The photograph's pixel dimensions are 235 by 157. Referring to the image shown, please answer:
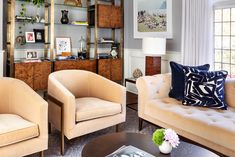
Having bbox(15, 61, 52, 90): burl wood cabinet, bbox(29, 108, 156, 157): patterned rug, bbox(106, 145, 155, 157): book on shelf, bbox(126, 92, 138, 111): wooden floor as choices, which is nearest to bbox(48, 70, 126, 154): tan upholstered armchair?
bbox(29, 108, 156, 157): patterned rug

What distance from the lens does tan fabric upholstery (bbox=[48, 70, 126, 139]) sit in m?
2.57

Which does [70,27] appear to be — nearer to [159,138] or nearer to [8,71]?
[8,71]

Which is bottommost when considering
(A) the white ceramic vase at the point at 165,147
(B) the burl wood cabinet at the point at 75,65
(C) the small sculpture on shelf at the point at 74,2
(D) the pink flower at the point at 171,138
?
(A) the white ceramic vase at the point at 165,147

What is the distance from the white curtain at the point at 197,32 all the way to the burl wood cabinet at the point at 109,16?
151cm

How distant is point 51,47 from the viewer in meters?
4.24

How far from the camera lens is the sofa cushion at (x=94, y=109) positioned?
2644 mm

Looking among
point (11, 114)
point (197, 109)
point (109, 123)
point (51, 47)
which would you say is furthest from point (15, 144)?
point (51, 47)

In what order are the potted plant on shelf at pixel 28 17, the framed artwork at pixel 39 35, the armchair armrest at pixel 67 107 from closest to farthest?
the armchair armrest at pixel 67 107, the potted plant on shelf at pixel 28 17, the framed artwork at pixel 39 35

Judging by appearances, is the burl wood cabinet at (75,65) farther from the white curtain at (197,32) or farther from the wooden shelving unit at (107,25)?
the white curtain at (197,32)

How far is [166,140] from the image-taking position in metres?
1.68

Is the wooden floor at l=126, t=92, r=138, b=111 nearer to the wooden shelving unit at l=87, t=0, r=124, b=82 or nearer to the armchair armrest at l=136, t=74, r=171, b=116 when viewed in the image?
the wooden shelving unit at l=87, t=0, r=124, b=82

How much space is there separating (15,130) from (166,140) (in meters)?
1.24

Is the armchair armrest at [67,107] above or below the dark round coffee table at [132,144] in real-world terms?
above

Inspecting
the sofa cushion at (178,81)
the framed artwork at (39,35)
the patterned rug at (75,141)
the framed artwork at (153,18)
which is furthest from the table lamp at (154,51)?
the framed artwork at (39,35)
